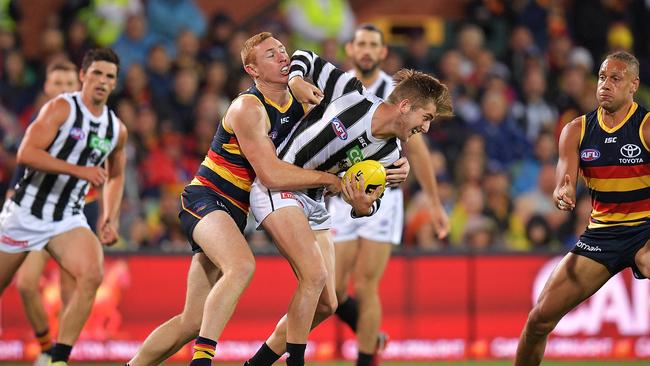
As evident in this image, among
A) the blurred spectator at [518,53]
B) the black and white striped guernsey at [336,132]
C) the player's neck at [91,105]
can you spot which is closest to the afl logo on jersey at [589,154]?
the black and white striped guernsey at [336,132]

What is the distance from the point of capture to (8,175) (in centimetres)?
1133

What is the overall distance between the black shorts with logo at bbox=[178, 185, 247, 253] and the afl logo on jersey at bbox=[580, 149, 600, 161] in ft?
7.77

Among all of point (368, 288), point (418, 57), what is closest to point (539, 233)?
point (418, 57)

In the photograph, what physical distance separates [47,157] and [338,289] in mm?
2549

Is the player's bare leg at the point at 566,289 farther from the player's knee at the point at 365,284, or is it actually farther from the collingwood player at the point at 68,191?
the collingwood player at the point at 68,191

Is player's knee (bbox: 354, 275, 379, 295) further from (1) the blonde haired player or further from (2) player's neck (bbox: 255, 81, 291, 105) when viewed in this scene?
(1) the blonde haired player

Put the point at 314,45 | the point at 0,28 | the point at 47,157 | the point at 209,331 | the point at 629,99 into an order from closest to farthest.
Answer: the point at 209,331 → the point at 629,99 → the point at 47,157 → the point at 0,28 → the point at 314,45

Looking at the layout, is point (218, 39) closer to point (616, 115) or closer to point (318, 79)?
point (318, 79)

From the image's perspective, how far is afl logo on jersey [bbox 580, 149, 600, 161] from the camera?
7320 millimetres

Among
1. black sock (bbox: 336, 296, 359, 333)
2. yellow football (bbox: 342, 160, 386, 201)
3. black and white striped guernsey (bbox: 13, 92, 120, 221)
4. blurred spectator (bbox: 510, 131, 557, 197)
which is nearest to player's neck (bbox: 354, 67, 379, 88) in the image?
black sock (bbox: 336, 296, 359, 333)

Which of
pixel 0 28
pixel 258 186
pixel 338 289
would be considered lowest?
pixel 338 289

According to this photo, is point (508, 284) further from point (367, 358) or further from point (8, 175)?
point (8, 175)

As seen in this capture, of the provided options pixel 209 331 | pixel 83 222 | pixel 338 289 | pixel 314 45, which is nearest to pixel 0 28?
pixel 314 45

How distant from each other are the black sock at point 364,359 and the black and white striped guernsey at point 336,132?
223 cm
